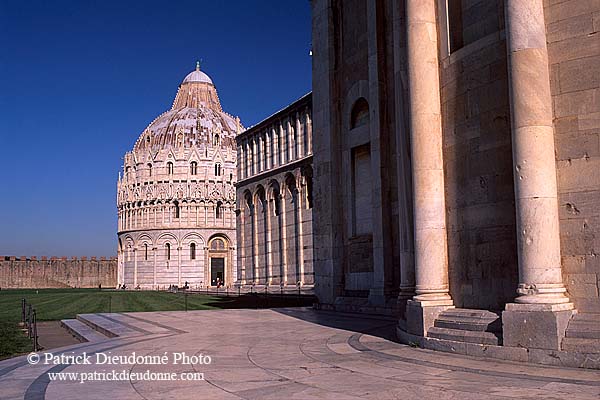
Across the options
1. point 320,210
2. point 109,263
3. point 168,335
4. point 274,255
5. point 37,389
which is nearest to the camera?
point 37,389

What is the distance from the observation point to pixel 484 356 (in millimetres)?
10875

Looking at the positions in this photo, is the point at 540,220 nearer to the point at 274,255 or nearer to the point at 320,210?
the point at 320,210

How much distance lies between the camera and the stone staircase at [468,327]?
11.0 metres

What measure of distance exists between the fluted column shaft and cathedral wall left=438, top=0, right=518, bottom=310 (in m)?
0.69

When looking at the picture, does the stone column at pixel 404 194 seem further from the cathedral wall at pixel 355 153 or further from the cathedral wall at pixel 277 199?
the cathedral wall at pixel 277 199

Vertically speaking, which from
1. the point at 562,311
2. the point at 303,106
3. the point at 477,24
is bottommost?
the point at 562,311

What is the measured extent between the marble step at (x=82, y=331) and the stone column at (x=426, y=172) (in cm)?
857

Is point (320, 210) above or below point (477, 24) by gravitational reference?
below

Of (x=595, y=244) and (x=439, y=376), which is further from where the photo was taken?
(x=595, y=244)

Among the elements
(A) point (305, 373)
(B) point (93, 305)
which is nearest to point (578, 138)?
(A) point (305, 373)

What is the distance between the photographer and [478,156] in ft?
40.2

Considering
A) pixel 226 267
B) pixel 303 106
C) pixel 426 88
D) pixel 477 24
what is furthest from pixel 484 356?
pixel 226 267

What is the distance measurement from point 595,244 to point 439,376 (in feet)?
11.6

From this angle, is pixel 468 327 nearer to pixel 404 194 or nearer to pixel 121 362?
pixel 404 194
